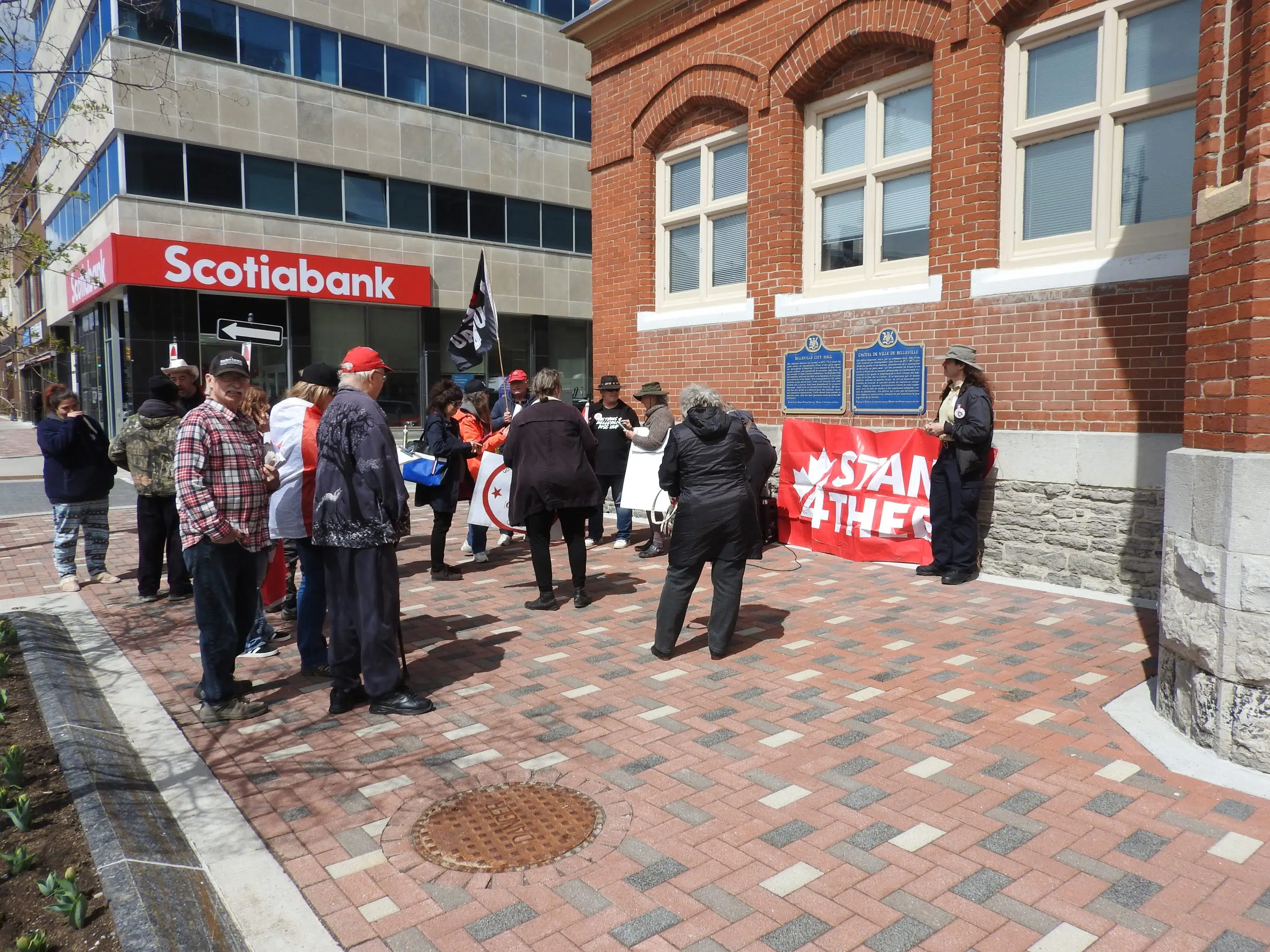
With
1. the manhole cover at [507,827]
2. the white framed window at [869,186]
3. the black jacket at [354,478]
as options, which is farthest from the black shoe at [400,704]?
the white framed window at [869,186]

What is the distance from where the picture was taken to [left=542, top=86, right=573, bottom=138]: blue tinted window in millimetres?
27391

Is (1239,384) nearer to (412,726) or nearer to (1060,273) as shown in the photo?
(1060,273)

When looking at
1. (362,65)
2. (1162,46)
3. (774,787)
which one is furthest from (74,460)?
(362,65)

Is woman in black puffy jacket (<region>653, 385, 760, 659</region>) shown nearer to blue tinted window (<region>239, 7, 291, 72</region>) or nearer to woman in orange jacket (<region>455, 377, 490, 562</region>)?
woman in orange jacket (<region>455, 377, 490, 562</region>)

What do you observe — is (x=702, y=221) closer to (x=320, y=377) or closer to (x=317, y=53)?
(x=320, y=377)

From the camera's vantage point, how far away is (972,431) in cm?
738

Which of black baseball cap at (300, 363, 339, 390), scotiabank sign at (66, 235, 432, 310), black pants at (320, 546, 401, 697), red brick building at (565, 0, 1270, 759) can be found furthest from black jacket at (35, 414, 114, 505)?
scotiabank sign at (66, 235, 432, 310)

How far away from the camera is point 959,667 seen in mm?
5324

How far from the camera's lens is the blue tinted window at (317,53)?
2255cm

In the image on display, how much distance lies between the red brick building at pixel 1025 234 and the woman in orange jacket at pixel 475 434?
3.09 metres

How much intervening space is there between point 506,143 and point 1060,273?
874 inches

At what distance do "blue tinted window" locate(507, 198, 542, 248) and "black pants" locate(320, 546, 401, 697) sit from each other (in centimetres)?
2370

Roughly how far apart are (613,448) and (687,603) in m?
4.45

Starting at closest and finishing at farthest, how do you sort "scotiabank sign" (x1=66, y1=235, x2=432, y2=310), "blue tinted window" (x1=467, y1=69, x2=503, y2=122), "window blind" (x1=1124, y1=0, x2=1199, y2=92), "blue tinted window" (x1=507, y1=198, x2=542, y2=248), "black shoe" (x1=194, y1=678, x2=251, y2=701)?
"black shoe" (x1=194, y1=678, x2=251, y2=701)
"window blind" (x1=1124, y1=0, x2=1199, y2=92)
"scotiabank sign" (x1=66, y1=235, x2=432, y2=310)
"blue tinted window" (x1=467, y1=69, x2=503, y2=122)
"blue tinted window" (x1=507, y1=198, x2=542, y2=248)
